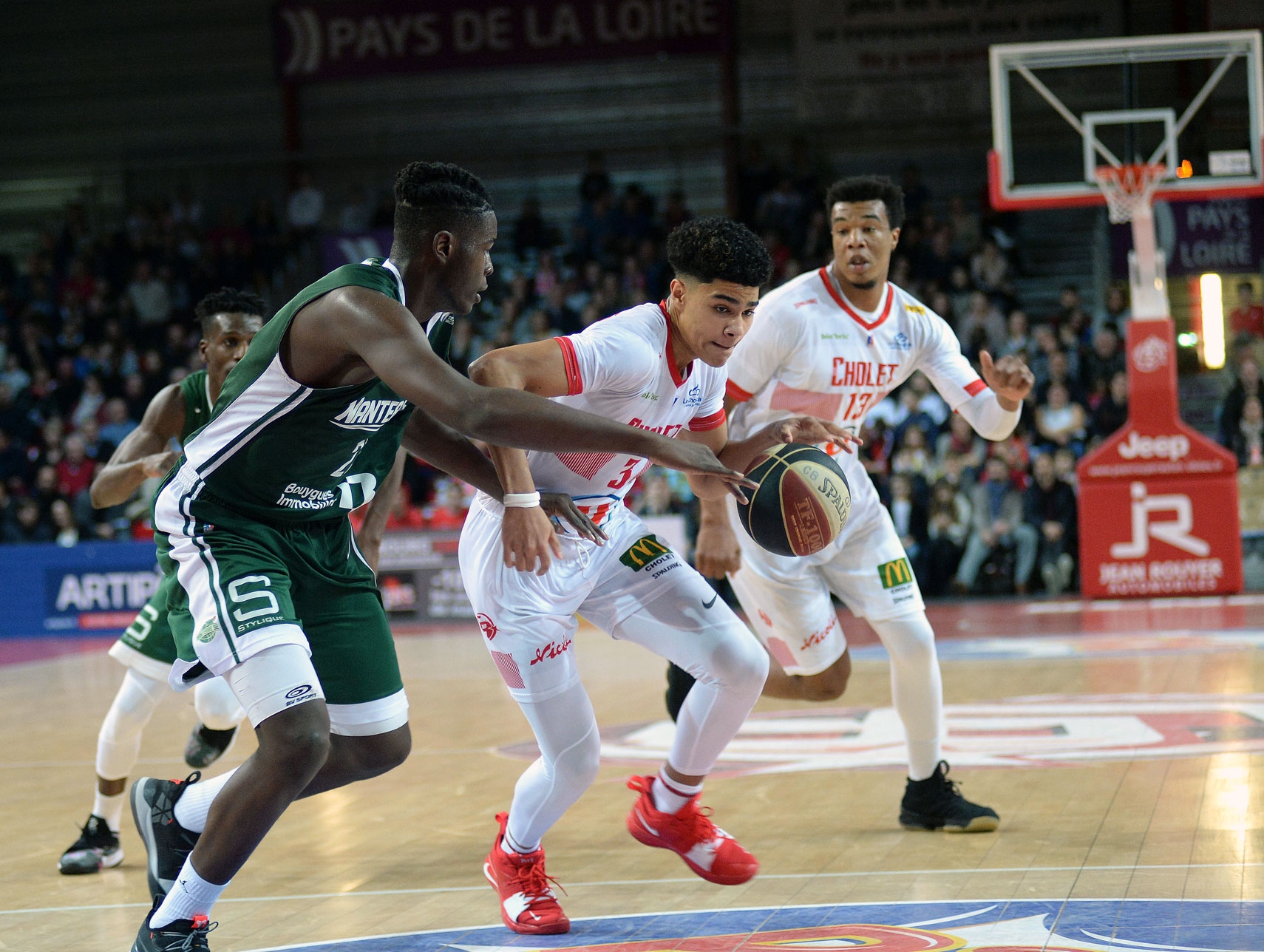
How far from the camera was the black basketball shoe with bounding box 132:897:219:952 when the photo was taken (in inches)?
137

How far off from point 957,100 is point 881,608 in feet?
49.2

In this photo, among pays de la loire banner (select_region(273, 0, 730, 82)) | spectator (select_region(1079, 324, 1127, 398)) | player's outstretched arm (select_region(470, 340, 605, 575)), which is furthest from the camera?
pays de la loire banner (select_region(273, 0, 730, 82))

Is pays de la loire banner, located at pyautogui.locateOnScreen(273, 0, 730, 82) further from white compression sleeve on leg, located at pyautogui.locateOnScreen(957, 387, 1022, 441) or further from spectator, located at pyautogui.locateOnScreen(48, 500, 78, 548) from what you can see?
white compression sleeve on leg, located at pyautogui.locateOnScreen(957, 387, 1022, 441)

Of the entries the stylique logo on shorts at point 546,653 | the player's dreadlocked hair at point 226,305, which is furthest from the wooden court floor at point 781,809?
the player's dreadlocked hair at point 226,305

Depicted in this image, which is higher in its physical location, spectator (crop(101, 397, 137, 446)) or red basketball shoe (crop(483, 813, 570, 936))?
spectator (crop(101, 397, 137, 446))

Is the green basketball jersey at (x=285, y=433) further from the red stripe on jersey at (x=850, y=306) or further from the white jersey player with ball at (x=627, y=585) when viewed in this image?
the red stripe on jersey at (x=850, y=306)

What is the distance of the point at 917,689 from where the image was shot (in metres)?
5.29

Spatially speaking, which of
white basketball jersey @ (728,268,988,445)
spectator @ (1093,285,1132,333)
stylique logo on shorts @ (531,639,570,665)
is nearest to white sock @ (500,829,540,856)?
stylique logo on shorts @ (531,639,570,665)

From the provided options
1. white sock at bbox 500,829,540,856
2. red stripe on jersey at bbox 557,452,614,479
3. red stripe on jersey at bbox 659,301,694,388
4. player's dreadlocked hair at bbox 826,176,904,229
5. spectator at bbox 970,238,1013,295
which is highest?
spectator at bbox 970,238,1013,295

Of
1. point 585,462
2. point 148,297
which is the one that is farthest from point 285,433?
point 148,297

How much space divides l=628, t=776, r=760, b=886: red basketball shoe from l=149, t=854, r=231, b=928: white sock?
4.72ft

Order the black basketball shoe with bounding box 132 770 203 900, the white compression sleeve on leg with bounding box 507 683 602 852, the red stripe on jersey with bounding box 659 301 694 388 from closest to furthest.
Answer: the black basketball shoe with bounding box 132 770 203 900 → the white compression sleeve on leg with bounding box 507 683 602 852 → the red stripe on jersey with bounding box 659 301 694 388

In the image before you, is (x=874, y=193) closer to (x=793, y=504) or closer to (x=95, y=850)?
(x=793, y=504)

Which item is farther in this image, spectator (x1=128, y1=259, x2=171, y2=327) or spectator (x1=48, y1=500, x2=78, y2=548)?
spectator (x1=128, y1=259, x2=171, y2=327)
